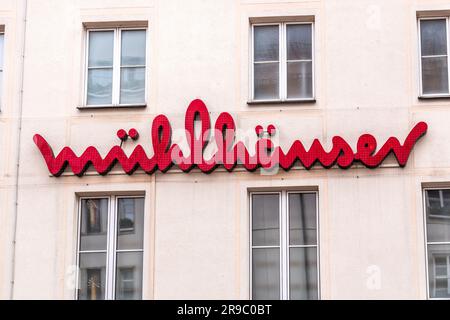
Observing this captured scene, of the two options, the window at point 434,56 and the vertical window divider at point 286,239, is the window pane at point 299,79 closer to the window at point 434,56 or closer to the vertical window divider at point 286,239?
the vertical window divider at point 286,239

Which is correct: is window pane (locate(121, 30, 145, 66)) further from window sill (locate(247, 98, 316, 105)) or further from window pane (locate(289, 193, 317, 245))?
window pane (locate(289, 193, 317, 245))

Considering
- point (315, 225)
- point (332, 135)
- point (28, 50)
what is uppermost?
point (28, 50)

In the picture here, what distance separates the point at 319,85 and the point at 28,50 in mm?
5286

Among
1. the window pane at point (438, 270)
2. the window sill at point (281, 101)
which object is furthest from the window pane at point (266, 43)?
the window pane at point (438, 270)

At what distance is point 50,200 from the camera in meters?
21.2

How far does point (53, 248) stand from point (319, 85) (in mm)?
5406

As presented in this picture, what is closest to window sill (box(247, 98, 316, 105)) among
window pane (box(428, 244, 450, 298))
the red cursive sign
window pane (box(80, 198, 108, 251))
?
the red cursive sign

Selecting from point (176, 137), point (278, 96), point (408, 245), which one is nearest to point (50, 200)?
point (176, 137)

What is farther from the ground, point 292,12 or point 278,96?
point 292,12

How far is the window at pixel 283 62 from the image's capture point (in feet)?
70.6

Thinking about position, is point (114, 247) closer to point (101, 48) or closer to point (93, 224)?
point (93, 224)

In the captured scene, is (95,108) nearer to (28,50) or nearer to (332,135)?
(28,50)

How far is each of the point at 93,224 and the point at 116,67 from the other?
9.48ft
